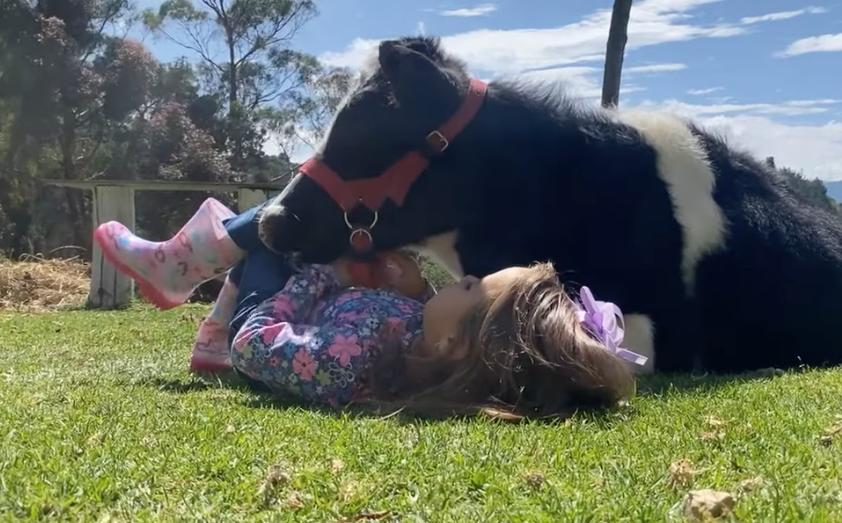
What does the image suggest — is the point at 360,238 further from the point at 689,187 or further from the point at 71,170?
the point at 71,170

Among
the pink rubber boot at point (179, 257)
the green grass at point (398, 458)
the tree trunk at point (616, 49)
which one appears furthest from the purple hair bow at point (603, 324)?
the tree trunk at point (616, 49)

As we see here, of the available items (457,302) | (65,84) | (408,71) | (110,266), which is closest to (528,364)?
(457,302)

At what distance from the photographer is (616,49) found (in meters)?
8.03

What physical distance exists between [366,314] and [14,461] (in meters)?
1.37

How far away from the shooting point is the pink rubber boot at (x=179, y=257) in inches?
146

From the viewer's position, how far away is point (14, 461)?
2.00m

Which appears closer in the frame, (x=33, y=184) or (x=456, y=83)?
(x=456, y=83)

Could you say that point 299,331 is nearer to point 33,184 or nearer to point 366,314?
point 366,314

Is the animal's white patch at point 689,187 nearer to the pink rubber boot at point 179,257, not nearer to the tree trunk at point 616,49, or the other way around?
the pink rubber boot at point 179,257

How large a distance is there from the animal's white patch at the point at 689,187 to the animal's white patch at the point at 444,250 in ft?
2.93

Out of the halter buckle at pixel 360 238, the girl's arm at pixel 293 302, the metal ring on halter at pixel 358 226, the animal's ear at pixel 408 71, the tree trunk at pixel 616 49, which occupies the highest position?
the tree trunk at pixel 616 49

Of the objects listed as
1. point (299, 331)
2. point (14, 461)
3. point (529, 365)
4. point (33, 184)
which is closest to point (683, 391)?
point (529, 365)

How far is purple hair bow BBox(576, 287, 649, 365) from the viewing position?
2943 millimetres

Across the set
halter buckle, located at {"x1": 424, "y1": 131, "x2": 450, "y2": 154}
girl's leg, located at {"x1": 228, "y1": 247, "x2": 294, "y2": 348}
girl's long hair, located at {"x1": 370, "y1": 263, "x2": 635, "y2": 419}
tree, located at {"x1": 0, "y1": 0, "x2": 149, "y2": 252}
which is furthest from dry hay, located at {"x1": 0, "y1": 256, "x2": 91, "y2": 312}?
girl's long hair, located at {"x1": 370, "y1": 263, "x2": 635, "y2": 419}
